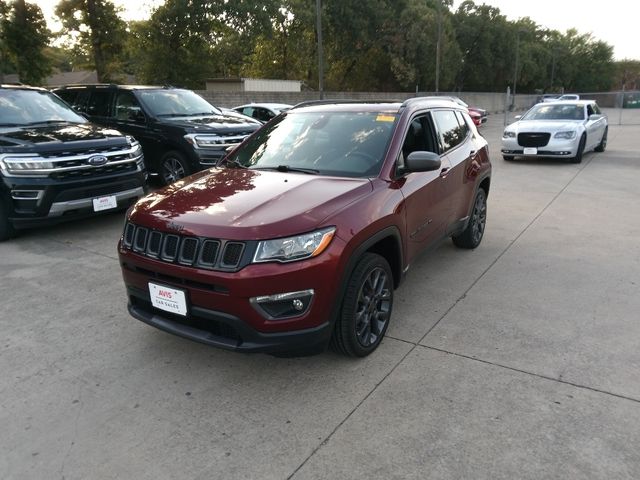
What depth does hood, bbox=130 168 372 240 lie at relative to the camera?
288 centimetres

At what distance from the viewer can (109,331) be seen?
3.88 m

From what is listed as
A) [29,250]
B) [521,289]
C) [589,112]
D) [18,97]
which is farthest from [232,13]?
[521,289]

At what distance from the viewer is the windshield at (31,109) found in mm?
6613

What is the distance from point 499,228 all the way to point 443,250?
4.55 ft

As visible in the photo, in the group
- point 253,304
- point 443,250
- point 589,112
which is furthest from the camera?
point 589,112

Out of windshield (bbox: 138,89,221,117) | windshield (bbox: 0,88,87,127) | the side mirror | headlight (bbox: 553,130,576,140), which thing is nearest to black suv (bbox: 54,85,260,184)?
windshield (bbox: 138,89,221,117)

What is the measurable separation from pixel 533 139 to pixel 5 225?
36.8 ft

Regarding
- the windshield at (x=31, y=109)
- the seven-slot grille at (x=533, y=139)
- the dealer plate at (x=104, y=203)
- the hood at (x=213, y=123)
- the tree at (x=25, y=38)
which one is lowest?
the dealer plate at (x=104, y=203)

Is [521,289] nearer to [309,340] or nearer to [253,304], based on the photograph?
[309,340]

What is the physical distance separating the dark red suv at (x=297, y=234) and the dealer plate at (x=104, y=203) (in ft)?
Answer: 8.26

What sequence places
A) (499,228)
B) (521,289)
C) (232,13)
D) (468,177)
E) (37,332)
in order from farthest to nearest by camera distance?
1. (232,13)
2. (499,228)
3. (468,177)
4. (521,289)
5. (37,332)

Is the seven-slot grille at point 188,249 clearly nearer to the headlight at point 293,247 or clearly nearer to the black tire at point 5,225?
the headlight at point 293,247

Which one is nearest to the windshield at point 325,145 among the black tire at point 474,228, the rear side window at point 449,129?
the rear side window at point 449,129

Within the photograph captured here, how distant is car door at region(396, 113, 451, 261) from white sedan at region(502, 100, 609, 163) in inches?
347
